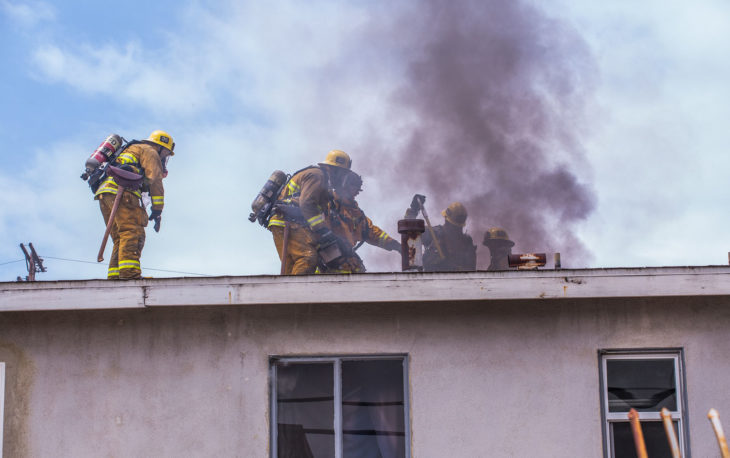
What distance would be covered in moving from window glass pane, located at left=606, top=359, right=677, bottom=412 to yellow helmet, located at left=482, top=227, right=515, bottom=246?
600 cm

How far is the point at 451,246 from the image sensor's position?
11406mm

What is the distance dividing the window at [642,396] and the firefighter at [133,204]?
4.89 metres

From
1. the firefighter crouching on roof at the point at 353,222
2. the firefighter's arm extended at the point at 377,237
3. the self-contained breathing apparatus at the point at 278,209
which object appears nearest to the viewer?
the self-contained breathing apparatus at the point at 278,209

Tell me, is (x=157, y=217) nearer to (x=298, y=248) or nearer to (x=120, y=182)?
(x=120, y=182)

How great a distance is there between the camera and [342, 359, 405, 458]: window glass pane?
620cm

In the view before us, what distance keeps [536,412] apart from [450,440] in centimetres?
61

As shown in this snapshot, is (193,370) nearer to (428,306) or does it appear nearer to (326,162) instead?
(428,306)

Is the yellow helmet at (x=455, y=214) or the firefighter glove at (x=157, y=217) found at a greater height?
the yellow helmet at (x=455, y=214)

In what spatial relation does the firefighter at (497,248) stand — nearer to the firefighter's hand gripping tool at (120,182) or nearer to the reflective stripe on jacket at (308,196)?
the reflective stripe on jacket at (308,196)

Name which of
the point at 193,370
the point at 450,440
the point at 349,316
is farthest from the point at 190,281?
the point at 450,440

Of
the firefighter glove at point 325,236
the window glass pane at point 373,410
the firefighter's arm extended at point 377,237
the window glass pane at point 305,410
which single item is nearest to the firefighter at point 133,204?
the firefighter glove at point 325,236

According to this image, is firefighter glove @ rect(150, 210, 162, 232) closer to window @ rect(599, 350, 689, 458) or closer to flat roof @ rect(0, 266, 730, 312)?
flat roof @ rect(0, 266, 730, 312)

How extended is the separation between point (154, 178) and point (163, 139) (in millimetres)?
613

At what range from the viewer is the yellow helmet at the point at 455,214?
1164 centimetres
